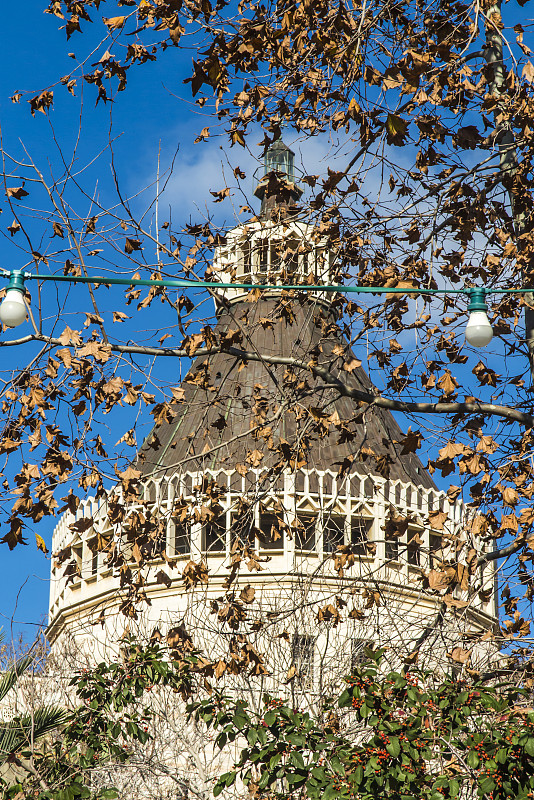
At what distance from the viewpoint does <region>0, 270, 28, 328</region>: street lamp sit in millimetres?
5906

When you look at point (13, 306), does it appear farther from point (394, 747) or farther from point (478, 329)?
point (394, 747)

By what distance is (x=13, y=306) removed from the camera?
19.5ft

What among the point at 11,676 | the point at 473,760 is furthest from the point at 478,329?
the point at 11,676

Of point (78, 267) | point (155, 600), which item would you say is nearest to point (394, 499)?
point (155, 600)

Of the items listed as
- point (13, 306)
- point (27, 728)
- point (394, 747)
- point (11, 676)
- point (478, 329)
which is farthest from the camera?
point (11, 676)

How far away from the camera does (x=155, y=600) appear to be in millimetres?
25328

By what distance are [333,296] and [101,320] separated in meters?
2.50

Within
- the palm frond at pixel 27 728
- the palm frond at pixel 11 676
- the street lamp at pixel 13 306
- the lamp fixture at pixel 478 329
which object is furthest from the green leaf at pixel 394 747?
the palm frond at pixel 11 676

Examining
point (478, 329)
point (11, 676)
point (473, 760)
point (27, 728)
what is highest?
point (478, 329)

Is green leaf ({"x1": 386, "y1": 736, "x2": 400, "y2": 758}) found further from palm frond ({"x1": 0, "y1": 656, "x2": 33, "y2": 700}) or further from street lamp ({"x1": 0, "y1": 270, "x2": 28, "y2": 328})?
palm frond ({"x1": 0, "y1": 656, "x2": 33, "y2": 700})

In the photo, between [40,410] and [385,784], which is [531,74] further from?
[385,784]

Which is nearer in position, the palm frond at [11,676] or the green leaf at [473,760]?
the green leaf at [473,760]

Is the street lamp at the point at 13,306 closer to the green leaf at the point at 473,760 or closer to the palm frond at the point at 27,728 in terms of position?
the green leaf at the point at 473,760

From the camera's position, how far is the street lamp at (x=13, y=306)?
5.91 metres
